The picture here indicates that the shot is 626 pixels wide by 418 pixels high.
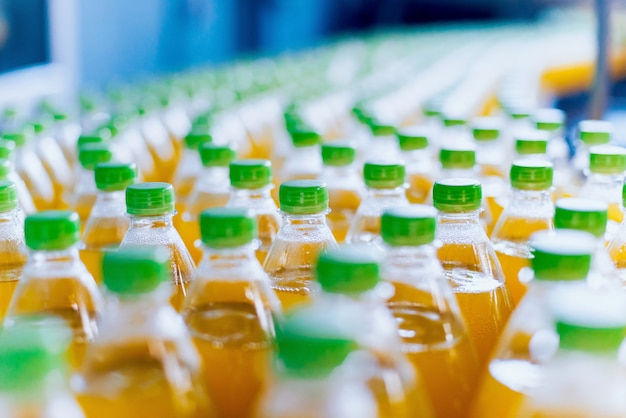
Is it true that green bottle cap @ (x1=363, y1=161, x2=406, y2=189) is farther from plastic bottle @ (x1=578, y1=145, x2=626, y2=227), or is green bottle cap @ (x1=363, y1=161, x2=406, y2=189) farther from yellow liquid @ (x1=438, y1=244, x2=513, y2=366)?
plastic bottle @ (x1=578, y1=145, x2=626, y2=227)

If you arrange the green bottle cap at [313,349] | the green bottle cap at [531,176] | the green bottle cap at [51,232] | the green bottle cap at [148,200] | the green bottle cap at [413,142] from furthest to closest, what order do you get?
the green bottle cap at [413,142] < the green bottle cap at [531,176] < the green bottle cap at [148,200] < the green bottle cap at [51,232] < the green bottle cap at [313,349]

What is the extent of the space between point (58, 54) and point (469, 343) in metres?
3.81

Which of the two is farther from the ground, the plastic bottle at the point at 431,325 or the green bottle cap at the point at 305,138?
the green bottle cap at the point at 305,138

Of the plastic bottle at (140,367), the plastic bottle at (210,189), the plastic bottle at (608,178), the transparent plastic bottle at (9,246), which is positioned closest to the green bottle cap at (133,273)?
the plastic bottle at (140,367)

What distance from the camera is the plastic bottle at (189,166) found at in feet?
5.22

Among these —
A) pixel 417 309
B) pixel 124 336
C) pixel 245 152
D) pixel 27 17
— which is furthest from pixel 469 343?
pixel 27 17

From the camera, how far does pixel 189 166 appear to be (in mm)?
1634

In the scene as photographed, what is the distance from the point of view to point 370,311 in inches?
25.0

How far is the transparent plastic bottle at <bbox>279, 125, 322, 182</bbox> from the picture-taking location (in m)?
1.57

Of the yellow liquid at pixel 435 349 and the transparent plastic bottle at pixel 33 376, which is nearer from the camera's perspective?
the transparent plastic bottle at pixel 33 376

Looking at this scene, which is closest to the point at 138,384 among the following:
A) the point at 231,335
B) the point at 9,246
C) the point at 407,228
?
the point at 231,335

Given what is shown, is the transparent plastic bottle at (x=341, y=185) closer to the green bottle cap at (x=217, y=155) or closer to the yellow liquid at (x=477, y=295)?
the green bottle cap at (x=217, y=155)

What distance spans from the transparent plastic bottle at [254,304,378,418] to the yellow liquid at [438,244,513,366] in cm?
42

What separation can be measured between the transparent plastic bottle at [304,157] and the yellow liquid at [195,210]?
0.26 meters
